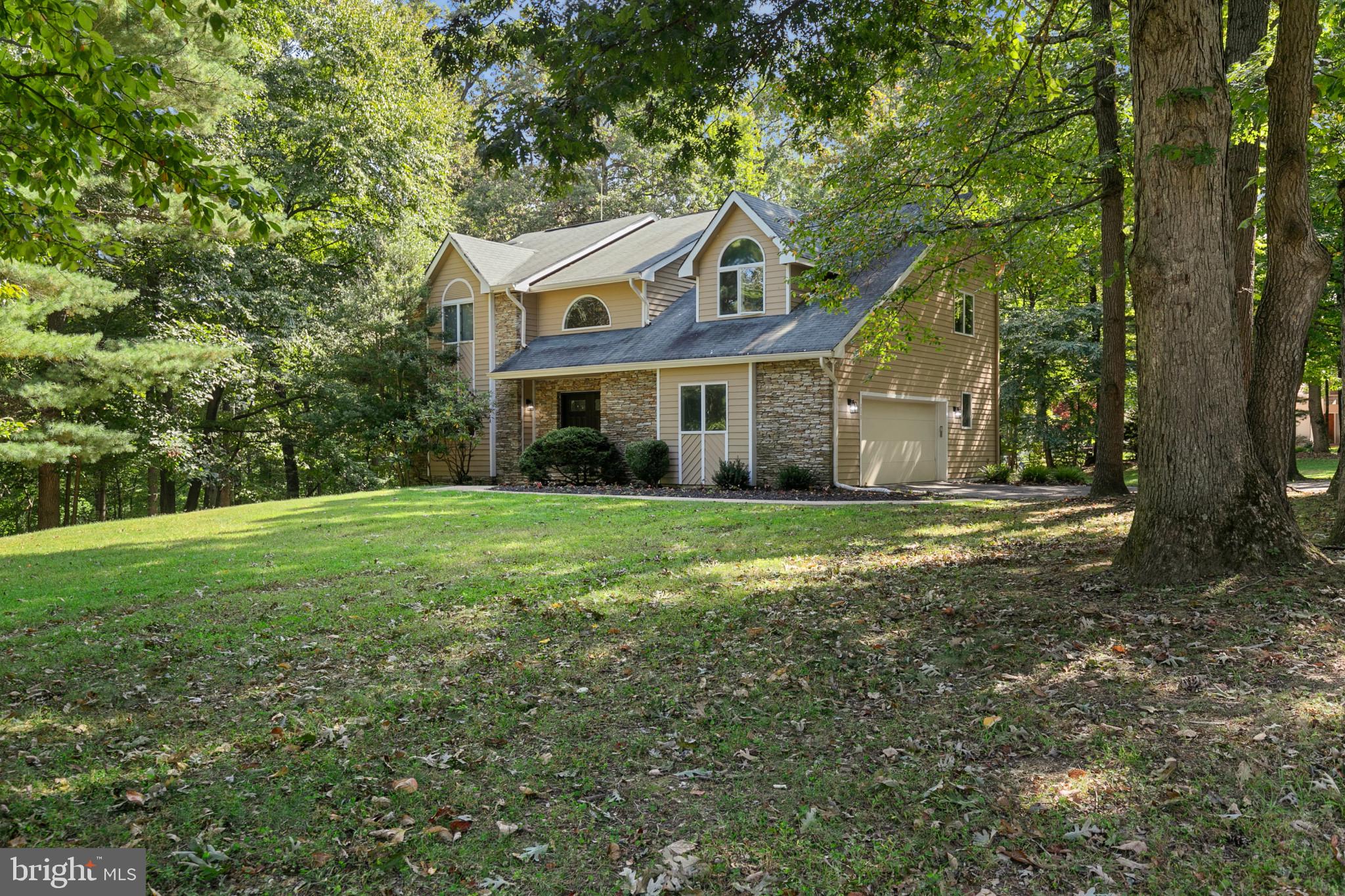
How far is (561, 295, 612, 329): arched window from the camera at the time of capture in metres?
21.5

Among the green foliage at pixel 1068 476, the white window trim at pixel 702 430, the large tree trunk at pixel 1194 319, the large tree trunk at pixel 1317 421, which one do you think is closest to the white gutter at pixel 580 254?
the white window trim at pixel 702 430

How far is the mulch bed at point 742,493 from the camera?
14766 millimetres

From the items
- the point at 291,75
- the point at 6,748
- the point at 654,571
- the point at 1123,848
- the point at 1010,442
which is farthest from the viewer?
the point at 1010,442

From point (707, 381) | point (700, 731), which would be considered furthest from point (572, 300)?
point (700, 731)

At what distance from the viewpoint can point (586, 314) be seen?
21781mm

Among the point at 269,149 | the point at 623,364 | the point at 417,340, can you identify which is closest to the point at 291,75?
the point at 269,149

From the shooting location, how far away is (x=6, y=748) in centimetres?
383

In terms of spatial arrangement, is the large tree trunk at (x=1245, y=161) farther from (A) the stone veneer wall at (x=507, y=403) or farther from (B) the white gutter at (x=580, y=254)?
(A) the stone veneer wall at (x=507, y=403)

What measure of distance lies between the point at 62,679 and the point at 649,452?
13.7 m

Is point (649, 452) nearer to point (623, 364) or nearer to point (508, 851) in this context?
point (623, 364)

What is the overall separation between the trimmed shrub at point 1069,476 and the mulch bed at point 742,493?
440 centimetres

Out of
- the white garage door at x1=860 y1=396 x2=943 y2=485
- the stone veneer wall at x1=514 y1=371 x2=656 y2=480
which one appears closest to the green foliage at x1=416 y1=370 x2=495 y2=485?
the stone veneer wall at x1=514 y1=371 x2=656 y2=480

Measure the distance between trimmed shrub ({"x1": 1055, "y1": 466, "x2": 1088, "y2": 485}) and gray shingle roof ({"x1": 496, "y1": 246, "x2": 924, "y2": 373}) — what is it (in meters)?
6.24

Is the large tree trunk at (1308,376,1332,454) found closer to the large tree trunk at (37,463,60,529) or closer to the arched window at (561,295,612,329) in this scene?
the arched window at (561,295,612,329)
